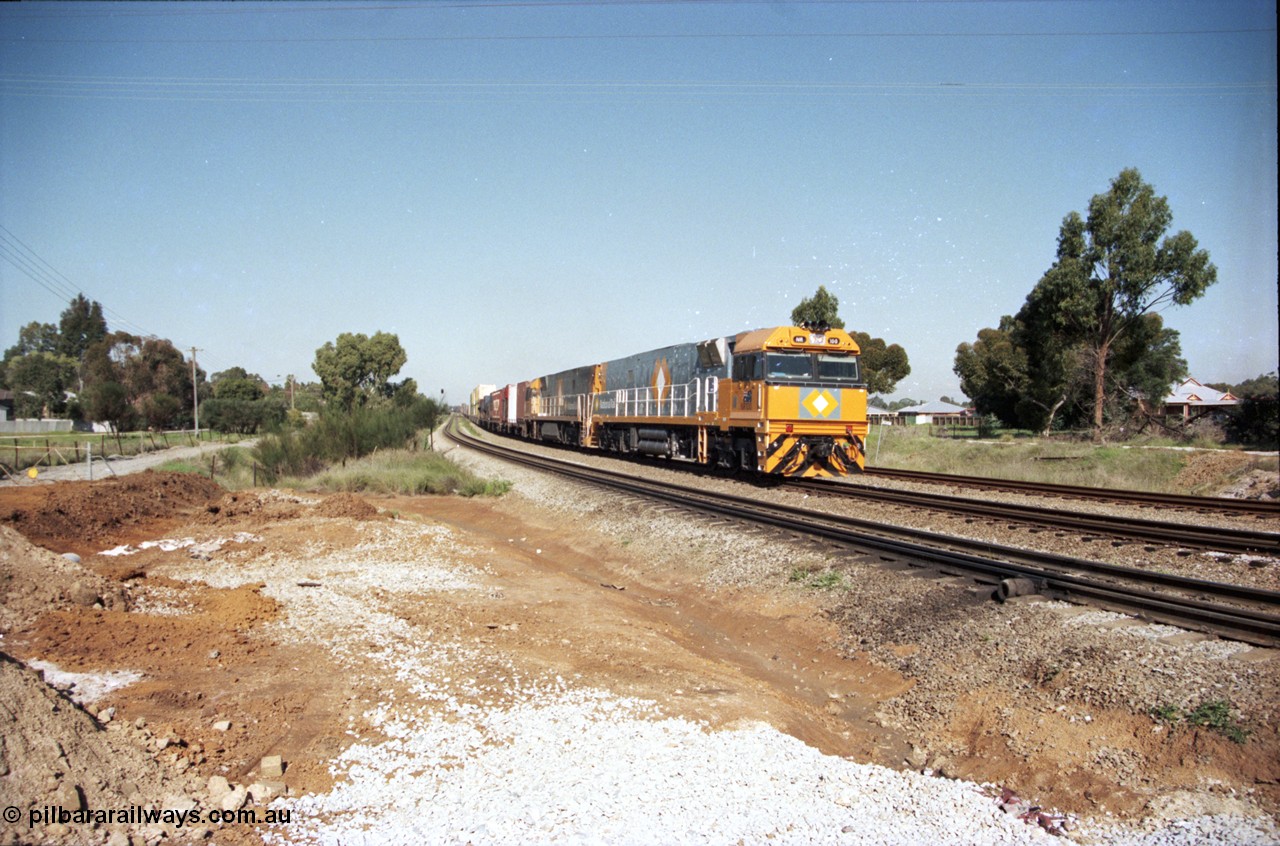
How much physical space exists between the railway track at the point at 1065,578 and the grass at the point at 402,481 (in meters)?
10.7

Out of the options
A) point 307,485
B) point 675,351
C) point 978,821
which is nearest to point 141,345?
point 307,485

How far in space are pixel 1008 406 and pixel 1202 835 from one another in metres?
52.4

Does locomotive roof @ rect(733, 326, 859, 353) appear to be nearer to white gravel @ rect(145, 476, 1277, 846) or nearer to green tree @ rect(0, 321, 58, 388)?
white gravel @ rect(145, 476, 1277, 846)

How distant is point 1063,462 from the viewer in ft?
81.7

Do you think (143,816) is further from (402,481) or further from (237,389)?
(237,389)

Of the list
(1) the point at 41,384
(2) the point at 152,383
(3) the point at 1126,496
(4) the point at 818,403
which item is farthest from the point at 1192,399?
(1) the point at 41,384

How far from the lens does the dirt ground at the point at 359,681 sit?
13.2 ft

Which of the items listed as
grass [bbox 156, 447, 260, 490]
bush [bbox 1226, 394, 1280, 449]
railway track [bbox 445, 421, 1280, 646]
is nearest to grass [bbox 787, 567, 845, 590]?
railway track [bbox 445, 421, 1280, 646]

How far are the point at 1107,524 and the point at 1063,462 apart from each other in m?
14.8

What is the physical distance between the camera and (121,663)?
5.57 m

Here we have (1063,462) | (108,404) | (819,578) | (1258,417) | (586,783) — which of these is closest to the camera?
(586,783)

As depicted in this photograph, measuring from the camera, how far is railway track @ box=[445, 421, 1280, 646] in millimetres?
6492

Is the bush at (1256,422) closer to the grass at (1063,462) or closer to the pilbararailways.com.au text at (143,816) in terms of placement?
the grass at (1063,462)

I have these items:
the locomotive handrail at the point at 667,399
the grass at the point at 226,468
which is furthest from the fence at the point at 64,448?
the locomotive handrail at the point at 667,399
